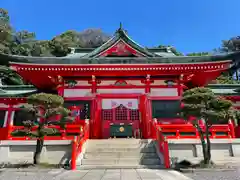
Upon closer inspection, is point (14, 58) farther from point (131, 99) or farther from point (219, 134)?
point (219, 134)

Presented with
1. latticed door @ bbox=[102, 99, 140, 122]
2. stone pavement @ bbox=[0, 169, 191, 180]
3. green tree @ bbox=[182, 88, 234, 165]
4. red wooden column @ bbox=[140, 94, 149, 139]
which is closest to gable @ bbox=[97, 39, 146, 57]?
red wooden column @ bbox=[140, 94, 149, 139]

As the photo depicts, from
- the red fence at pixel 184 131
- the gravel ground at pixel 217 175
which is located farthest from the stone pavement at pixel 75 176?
the red fence at pixel 184 131

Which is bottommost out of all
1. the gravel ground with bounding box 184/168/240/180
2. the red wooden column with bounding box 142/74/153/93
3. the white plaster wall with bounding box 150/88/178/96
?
the gravel ground with bounding box 184/168/240/180

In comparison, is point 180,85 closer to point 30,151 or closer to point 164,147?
point 164,147

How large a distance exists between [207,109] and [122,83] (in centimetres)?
612

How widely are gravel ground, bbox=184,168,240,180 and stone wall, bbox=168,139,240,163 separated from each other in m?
1.96

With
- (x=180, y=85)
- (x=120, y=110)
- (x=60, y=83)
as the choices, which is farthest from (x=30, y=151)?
(x=180, y=85)

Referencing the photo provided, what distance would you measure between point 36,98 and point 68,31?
70.5 metres

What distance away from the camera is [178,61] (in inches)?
463

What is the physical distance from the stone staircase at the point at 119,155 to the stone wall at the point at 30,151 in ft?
3.35

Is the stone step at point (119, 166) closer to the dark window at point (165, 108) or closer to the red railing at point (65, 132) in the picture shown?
the red railing at point (65, 132)

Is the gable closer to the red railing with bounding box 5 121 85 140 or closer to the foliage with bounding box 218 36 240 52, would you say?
the red railing with bounding box 5 121 85 140

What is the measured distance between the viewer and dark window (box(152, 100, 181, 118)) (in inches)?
477

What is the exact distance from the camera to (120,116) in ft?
41.7
